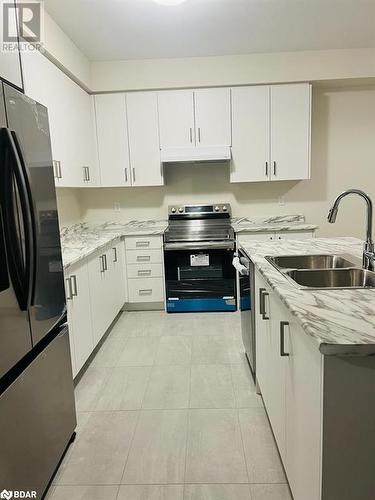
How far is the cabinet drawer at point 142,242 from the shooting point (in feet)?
12.4

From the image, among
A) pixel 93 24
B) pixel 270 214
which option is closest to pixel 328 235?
pixel 270 214

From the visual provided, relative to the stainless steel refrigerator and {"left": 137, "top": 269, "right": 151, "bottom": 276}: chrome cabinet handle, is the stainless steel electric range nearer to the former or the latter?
{"left": 137, "top": 269, "right": 151, "bottom": 276}: chrome cabinet handle

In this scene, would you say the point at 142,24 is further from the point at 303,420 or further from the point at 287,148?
the point at 303,420

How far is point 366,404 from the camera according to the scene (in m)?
0.95

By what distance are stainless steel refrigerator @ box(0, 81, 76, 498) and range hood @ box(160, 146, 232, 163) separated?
7.04ft

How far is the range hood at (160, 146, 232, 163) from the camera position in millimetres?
3656

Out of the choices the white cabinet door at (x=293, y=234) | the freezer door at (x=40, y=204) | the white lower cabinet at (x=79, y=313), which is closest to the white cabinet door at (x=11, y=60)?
the freezer door at (x=40, y=204)

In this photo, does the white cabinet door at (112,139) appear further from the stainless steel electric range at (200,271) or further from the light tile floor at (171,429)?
the light tile floor at (171,429)

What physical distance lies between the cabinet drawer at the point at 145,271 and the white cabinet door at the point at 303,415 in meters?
2.59

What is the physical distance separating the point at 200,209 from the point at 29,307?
2.92 metres

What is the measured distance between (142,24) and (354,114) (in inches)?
101

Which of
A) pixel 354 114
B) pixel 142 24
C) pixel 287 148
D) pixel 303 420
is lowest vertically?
pixel 303 420

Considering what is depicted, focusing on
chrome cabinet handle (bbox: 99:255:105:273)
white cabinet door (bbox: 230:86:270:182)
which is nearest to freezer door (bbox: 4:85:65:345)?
chrome cabinet handle (bbox: 99:255:105:273)

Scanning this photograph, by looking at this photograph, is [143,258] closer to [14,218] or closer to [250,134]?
[250,134]
